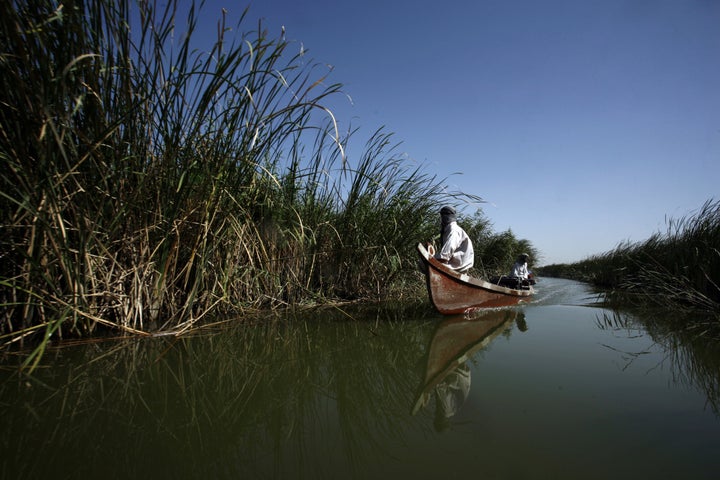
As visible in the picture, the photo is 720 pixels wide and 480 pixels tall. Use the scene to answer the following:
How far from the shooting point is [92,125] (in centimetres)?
190

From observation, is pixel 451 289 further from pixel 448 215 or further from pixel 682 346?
pixel 682 346

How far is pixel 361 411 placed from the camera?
4.37 feet

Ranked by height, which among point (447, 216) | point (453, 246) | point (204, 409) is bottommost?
point (204, 409)

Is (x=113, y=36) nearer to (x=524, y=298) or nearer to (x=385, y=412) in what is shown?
(x=385, y=412)

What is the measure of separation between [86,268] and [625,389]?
3.07 m

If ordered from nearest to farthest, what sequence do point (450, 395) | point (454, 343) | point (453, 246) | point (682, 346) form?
point (450, 395) → point (682, 346) → point (454, 343) → point (453, 246)

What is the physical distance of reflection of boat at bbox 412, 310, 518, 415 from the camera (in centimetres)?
166

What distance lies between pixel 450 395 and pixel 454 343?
111 cm

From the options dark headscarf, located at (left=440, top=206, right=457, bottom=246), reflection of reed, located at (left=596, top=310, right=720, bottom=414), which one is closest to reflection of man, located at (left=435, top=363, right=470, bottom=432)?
reflection of reed, located at (left=596, top=310, right=720, bottom=414)

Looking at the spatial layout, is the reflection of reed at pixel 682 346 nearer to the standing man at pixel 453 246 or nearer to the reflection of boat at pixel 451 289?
the reflection of boat at pixel 451 289

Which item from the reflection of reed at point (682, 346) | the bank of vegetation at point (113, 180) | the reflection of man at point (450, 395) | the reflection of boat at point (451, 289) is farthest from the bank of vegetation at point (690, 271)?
the bank of vegetation at point (113, 180)

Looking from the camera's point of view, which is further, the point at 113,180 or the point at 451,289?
the point at 451,289

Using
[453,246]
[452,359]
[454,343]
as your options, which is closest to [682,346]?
[454,343]

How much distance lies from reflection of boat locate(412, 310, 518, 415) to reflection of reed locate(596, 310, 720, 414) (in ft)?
3.24
